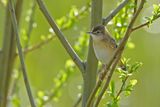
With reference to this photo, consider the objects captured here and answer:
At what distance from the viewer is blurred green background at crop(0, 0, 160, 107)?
5398mm

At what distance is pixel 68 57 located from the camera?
5625mm

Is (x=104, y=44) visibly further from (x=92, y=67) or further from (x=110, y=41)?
(x=92, y=67)

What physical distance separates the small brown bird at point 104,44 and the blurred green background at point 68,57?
2437mm

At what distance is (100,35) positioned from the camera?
9.40ft

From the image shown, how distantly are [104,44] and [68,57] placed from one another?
9.44ft

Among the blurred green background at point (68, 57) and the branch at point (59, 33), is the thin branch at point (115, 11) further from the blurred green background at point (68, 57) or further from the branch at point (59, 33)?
the blurred green background at point (68, 57)

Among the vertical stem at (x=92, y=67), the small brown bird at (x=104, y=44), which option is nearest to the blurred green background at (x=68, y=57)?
the small brown bird at (x=104, y=44)

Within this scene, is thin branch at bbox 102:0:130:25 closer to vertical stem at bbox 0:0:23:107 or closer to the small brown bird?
the small brown bird

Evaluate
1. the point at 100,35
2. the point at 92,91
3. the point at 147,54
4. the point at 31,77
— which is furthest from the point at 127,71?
the point at 147,54

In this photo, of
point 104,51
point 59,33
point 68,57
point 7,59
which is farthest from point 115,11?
point 68,57

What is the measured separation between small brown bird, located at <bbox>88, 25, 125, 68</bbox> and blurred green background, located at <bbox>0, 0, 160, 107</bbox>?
8.00 ft

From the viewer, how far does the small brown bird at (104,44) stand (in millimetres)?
2561

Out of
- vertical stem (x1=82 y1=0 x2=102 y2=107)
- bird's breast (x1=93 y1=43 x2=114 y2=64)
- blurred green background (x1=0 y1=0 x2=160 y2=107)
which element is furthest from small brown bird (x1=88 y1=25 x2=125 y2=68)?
blurred green background (x1=0 y1=0 x2=160 y2=107)

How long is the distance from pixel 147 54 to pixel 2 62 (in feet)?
10.6
